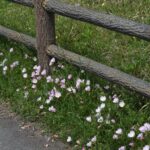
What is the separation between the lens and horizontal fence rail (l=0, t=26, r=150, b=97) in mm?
4273

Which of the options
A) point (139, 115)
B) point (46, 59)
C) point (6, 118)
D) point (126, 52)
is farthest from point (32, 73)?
point (139, 115)

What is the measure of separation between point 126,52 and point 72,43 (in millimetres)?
673

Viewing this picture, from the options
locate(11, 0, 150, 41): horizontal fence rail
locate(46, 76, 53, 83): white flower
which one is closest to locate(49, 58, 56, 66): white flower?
locate(46, 76, 53, 83): white flower

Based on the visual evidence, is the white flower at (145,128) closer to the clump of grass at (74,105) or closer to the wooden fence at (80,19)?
the clump of grass at (74,105)

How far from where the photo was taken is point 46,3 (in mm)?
5031

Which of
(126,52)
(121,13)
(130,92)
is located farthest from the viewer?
(121,13)

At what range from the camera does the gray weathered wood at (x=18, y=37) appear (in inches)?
217

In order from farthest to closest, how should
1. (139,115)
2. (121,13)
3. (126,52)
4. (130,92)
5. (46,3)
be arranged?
(121,13), (126,52), (46,3), (130,92), (139,115)

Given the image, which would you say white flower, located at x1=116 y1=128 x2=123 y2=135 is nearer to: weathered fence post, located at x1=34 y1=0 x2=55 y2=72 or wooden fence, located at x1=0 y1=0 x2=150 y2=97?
wooden fence, located at x1=0 y1=0 x2=150 y2=97

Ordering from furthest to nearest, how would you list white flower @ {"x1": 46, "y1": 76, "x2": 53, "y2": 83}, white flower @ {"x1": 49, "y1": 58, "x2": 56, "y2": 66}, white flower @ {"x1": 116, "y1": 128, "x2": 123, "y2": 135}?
white flower @ {"x1": 49, "y1": 58, "x2": 56, "y2": 66}
white flower @ {"x1": 46, "y1": 76, "x2": 53, "y2": 83}
white flower @ {"x1": 116, "y1": 128, "x2": 123, "y2": 135}

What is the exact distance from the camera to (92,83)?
4941mm

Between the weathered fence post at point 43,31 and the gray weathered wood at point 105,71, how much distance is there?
82 millimetres

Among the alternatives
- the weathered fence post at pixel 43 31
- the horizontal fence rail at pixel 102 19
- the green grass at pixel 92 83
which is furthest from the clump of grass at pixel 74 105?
the horizontal fence rail at pixel 102 19

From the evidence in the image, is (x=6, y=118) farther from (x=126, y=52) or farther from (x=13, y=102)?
(x=126, y=52)
